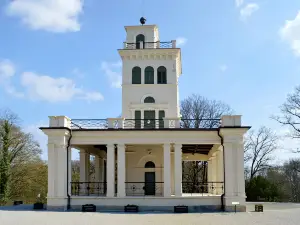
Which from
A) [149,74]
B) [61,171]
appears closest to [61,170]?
[61,171]

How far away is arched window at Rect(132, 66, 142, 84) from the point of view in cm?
3125

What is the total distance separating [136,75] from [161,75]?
79.2 inches

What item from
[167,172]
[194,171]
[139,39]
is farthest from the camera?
[194,171]

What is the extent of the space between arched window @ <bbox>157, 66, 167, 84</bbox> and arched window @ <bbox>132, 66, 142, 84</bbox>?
1450 millimetres

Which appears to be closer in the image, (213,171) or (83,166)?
(83,166)

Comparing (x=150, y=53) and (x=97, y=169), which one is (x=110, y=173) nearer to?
(x=97, y=169)

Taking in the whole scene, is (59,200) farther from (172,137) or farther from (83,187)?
(172,137)

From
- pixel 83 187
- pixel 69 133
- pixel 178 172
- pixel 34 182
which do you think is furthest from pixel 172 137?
pixel 34 182

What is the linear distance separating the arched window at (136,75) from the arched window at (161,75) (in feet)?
4.76

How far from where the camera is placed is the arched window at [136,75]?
3125 cm

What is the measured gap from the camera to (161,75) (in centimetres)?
3138

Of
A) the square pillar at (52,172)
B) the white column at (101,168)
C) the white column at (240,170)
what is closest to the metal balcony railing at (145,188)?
the white column at (101,168)

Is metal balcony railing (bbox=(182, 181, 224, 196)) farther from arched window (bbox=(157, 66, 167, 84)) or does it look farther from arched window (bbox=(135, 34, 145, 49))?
arched window (bbox=(135, 34, 145, 49))

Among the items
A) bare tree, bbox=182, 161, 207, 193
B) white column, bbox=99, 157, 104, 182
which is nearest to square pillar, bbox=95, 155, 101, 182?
white column, bbox=99, 157, 104, 182
